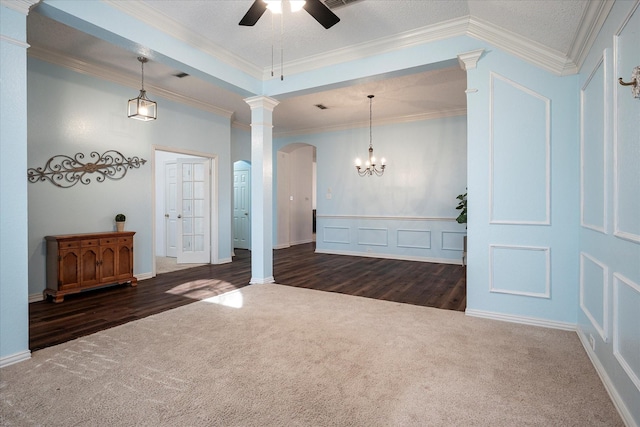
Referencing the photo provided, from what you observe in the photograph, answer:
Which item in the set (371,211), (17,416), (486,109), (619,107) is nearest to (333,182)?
(371,211)

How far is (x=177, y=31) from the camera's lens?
3.49m

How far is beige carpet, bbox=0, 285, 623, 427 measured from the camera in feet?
5.83

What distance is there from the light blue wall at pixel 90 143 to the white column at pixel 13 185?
1981 millimetres

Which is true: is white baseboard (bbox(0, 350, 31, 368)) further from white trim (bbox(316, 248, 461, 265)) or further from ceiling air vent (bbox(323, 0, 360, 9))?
white trim (bbox(316, 248, 461, 265))

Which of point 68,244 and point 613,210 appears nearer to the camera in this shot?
point 613,210

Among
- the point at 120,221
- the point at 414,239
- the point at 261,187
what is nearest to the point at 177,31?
the point at 261,187

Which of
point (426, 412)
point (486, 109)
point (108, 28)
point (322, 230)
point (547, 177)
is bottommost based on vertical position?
point (426, 412)

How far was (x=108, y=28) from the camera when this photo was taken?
2945mm

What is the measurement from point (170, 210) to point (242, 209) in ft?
6.69

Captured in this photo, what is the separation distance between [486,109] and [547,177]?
879 mm

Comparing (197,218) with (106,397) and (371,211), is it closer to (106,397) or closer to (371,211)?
(371,211)

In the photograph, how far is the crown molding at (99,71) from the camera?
3.99 m

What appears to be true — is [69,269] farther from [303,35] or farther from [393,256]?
[393,256]

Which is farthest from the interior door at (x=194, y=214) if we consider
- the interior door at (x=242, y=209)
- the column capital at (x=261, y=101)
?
the interior door at (x=242, y=209)
